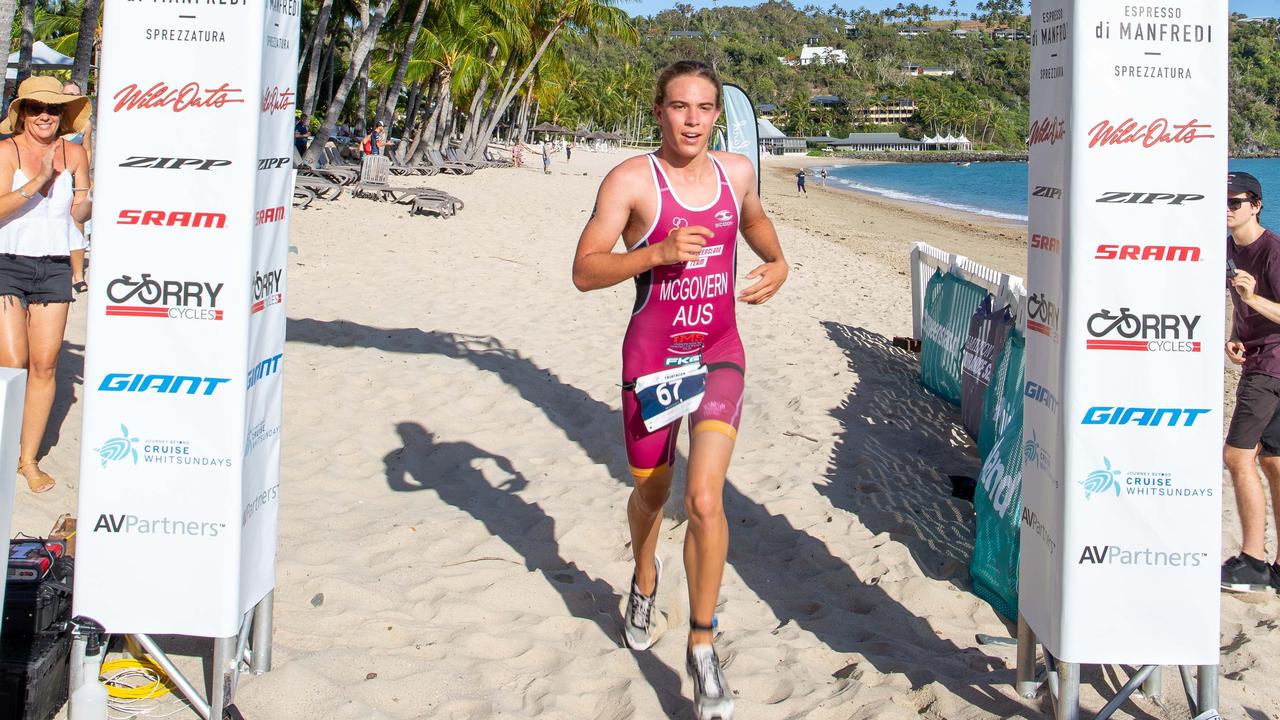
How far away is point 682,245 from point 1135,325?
4.28 feet

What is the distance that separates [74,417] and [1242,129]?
170032 mm

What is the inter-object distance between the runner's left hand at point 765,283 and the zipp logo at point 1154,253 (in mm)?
1018

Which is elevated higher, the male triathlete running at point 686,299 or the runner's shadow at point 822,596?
the male triathlete running at point 686,299

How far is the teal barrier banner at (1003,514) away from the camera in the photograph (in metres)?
4.28

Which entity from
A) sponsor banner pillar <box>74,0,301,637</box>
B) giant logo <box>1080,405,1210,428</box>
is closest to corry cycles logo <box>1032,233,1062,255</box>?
giant logo <box>1080,405,1210,428</box>

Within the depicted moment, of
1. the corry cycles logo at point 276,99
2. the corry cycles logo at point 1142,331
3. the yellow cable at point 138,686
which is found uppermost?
the corry cycles logo at point 276,99

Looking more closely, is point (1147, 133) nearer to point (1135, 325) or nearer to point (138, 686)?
point (1135, 325)

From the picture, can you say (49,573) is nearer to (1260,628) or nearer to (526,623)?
(526,623)

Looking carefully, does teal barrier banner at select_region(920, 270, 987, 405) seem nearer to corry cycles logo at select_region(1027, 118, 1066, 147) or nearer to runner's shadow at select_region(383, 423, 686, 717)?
runner's shadow at select_region(383, 423, 686, 717)

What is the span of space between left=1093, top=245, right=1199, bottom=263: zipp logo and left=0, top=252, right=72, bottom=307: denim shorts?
14.7ft

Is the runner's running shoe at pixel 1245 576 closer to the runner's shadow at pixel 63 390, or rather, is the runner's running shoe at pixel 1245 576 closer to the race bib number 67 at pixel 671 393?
the race bib number 67 at pixel 671 393

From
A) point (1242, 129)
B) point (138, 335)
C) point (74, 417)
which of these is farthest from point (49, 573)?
point (1242, 129)

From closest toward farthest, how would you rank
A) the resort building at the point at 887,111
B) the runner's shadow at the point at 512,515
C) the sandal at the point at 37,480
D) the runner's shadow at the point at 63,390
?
1. the runner's shadow at the point at 512,515
2. the sandal at the point at 37,480
3. the runner's shadow at the point at 63,390
4. the resort building at the point at 887,111

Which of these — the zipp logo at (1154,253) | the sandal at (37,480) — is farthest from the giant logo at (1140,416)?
the sandal at (37,480)
